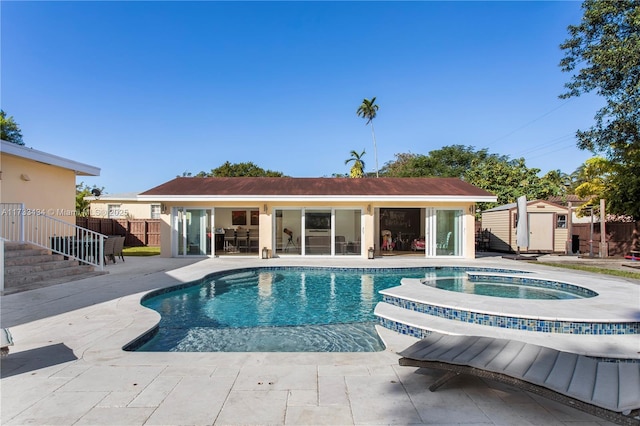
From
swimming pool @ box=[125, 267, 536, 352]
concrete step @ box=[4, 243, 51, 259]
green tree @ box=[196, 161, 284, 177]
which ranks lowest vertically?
swimming pool @ box=[125, 267, 536, 352]

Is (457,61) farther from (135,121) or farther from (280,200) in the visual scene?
(135,121)

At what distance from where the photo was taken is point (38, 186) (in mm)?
11180

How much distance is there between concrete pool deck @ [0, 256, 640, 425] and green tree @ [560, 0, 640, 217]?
465 inches

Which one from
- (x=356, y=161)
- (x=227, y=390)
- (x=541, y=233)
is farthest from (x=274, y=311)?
(x=356, y=161)

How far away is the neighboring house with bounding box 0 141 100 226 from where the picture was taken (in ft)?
32.5

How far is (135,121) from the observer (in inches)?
805

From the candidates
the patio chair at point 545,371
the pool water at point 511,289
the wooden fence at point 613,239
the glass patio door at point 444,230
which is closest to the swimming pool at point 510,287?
the pool water at point 511,289

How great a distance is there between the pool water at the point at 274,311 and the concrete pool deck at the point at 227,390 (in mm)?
860

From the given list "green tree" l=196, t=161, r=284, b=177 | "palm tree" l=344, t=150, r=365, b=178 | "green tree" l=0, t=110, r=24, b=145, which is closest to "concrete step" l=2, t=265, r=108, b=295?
"green tree" l=0, t=110, r=24, b=145

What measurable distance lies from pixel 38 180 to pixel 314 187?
1001 centimetres

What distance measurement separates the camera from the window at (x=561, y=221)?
706 inches

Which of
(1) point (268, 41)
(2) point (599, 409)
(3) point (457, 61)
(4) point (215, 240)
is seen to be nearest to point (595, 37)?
(3) point (457, 61)

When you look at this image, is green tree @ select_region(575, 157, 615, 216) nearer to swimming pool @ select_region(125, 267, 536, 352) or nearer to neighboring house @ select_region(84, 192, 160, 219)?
swimming pool @ select_region(125, 267, 536, 352)

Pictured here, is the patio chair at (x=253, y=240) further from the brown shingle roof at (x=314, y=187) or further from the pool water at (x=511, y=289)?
the pool water at (x=511, y=289)
